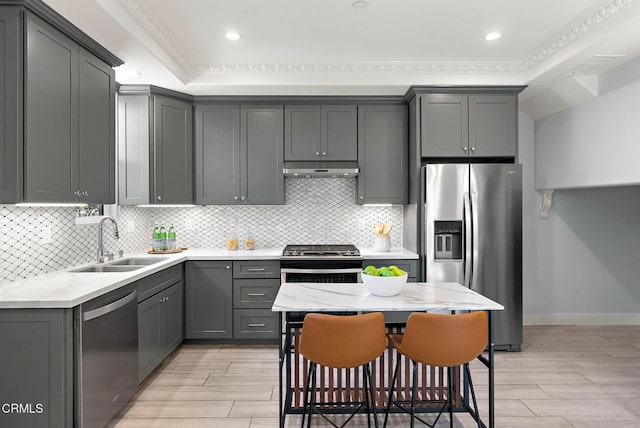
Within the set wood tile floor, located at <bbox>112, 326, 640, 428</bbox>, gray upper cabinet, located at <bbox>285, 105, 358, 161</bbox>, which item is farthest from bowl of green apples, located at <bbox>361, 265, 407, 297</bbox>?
gray upper cabinet, located at <bbox>285, 105, 358, 161</bbox>

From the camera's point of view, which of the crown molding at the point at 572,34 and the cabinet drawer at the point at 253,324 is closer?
the crown molding at the point at 572,34

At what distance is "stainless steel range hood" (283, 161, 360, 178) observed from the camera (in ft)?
13.4

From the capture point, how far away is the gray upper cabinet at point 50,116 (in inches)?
79.4

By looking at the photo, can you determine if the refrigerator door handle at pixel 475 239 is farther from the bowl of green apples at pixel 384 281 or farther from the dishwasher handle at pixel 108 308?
the dishwasher handle at pixel 108 308

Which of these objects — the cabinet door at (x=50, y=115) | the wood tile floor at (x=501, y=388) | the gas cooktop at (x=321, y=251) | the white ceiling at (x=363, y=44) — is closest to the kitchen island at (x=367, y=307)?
the wood tile floor at (x=501, y=388)

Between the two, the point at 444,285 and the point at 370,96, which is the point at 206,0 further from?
the point at 444,285

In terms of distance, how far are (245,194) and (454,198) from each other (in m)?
2.22

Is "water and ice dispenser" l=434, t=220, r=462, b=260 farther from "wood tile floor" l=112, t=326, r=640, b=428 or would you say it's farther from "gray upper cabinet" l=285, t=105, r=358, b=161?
"gray upper cabinet" l=285, t=105, r=358, b=161

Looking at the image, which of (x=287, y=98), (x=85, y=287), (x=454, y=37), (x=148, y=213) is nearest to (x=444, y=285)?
(x=454, y=37)

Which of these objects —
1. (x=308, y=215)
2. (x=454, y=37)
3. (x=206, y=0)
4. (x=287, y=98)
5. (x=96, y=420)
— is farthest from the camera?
(x=308, y=215)

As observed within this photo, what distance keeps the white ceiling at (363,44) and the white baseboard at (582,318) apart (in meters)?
2.43

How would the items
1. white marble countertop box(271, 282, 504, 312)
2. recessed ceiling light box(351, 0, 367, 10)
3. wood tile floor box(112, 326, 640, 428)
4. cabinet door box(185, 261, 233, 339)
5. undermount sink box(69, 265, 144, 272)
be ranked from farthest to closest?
cabinet door box(185, 261, 233, 339)
undermount sink box(69, 265, 144, 272)
recessed ceiling light box(351, 0, 367, 10)
wood tile floor box(112, 326, 640, 428)
white marble countertop box(271, 282, 504, 312)

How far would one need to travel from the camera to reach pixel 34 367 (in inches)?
77.3

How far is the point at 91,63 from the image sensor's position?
2682 mm
